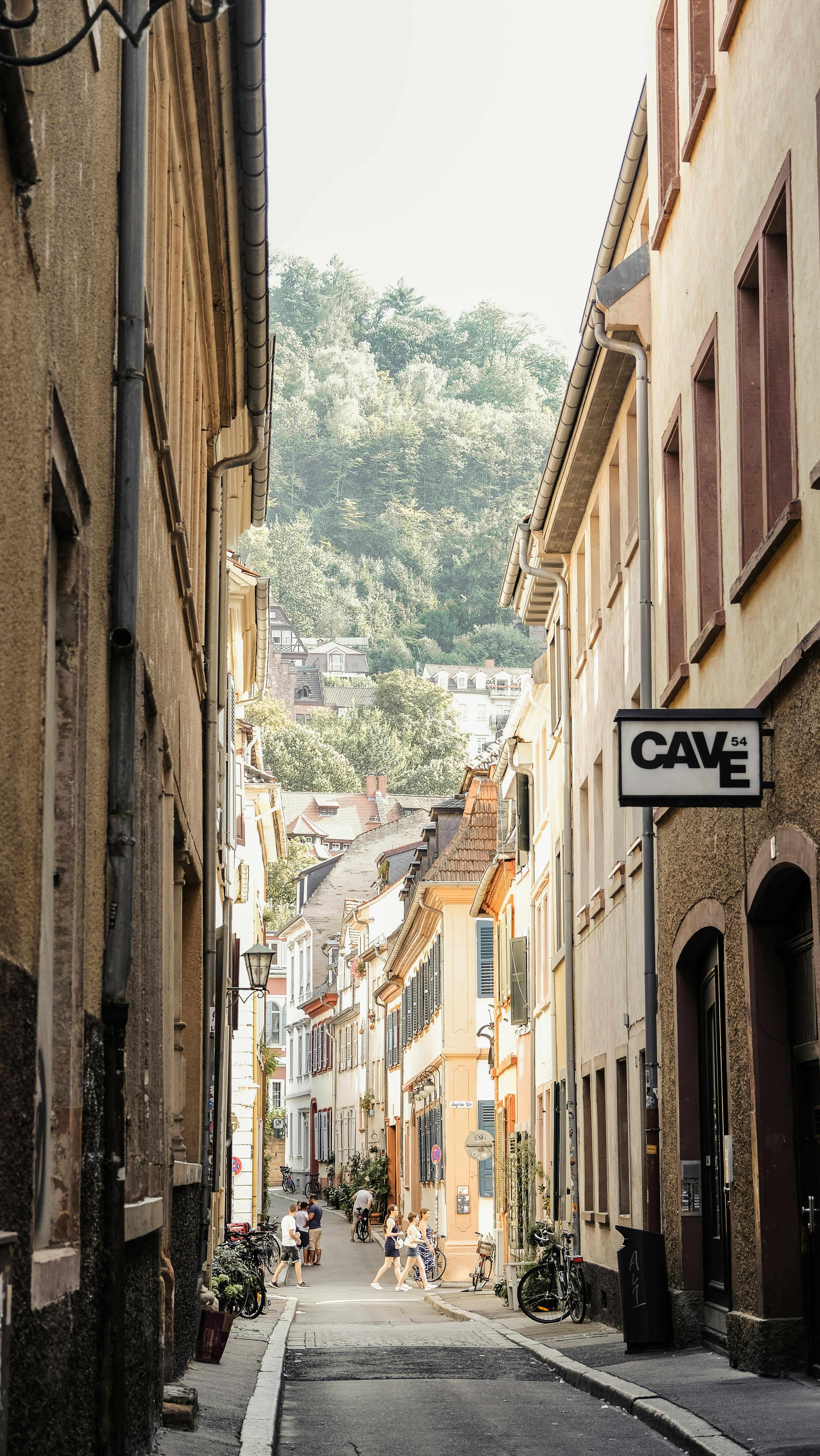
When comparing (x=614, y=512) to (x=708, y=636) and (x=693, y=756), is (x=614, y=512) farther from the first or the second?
(x=693, y=756)

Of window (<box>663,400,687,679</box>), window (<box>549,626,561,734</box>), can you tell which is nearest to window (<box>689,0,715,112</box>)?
window (<box>663,400,687,679</box>)

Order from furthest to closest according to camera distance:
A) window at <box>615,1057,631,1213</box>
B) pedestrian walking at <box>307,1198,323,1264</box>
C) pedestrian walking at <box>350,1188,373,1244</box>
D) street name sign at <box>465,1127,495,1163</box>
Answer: pedestrian walking at <box>350,1188,373,1244</box> < pedestrian walking at <box>307,1198,323,1264</box> < street name sign at <box>465,1127,495,1163</box> < window at <box>615,1057,631,1213</box>

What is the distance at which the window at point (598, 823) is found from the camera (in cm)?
2219

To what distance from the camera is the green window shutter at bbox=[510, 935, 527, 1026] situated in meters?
31.6

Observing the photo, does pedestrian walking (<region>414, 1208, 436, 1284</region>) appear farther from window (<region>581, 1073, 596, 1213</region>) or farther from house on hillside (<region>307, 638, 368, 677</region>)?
house on hillside (<region>307, 638, 368, 677</region>)

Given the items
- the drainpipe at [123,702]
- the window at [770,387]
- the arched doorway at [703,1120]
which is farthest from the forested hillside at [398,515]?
the drainpipe at [123,702]

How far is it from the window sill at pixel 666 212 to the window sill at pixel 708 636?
4.17m

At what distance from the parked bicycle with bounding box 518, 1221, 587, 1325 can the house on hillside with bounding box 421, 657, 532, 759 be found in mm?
132509

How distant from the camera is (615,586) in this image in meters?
19.9

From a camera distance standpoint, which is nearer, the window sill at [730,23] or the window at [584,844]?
the window sill at [730,23]

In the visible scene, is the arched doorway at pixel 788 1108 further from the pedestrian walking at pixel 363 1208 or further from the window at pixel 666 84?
the pedestrian walking at pixel 363 1208

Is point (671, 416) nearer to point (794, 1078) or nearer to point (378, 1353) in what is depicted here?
point (794, 1078)

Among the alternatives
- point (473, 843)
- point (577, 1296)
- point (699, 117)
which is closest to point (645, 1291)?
point (577, 1296)

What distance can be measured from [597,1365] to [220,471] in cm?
815
